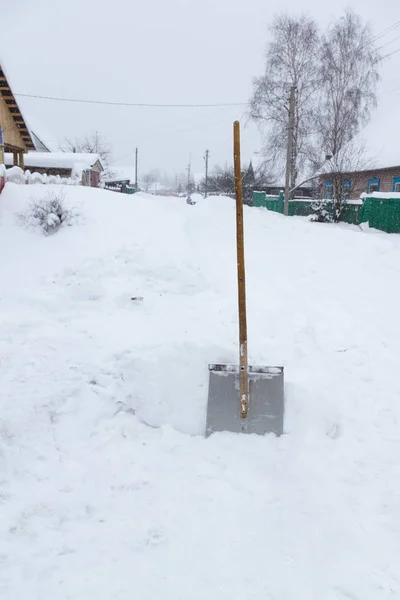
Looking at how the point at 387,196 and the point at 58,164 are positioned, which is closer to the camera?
the point at 387,196

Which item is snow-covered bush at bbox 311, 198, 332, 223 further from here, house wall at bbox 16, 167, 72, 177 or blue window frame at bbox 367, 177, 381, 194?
house wall at bbox 16, 167, 72, 177

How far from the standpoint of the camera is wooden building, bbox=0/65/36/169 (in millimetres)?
15866

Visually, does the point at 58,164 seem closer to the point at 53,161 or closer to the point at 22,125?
the point at 53,161

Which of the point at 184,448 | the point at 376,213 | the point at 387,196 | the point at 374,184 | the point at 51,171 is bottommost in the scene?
the point at 184,448

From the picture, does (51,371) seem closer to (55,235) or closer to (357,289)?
(357,289)

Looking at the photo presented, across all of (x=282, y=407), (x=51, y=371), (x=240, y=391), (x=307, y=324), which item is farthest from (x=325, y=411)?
(x=51, y=371)

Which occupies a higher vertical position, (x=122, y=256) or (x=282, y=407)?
(x=122, y=256)

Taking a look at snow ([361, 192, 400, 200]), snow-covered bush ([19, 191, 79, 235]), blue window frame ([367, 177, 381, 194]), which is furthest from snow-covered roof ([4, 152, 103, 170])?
snow-covered bush ([19, 191, 79, 235])

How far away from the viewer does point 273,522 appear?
8.82 ft

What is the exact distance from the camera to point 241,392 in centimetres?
349

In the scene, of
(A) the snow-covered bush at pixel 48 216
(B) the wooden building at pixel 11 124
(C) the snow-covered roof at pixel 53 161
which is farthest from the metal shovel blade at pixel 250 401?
(C) the snow-covered roof at pixel 53 161

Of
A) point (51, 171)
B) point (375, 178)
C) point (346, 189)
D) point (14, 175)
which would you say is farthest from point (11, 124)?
point (375, 178)

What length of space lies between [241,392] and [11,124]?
17480 mm

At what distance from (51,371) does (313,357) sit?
2.50m
